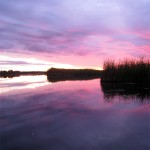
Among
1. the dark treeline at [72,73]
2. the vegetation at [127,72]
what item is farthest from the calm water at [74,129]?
the dark treeline at [72,73]

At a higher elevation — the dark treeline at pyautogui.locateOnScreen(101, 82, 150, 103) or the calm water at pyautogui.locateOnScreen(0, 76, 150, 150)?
the dark treeline at pyautogui.locateOnScreen(101, 82, 150, 103)

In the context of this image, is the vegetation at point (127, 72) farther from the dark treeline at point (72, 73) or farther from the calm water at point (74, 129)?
the dark treeline at point (72, 73)

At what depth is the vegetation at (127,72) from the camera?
27.3 meters

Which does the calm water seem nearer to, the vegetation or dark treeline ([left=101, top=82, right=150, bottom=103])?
dark treeline ([left=101, top=82, right=150, bottom=103])

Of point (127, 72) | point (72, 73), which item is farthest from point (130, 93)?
point (72, 73)

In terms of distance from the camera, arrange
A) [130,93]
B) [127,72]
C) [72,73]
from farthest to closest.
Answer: [72,73], [127,72], [130,93]

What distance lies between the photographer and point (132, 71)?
2894 cm

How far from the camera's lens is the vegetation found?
2732cm

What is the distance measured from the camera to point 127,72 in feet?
98.1

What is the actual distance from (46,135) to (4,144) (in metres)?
1.28

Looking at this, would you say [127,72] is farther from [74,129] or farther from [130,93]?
[74,129]

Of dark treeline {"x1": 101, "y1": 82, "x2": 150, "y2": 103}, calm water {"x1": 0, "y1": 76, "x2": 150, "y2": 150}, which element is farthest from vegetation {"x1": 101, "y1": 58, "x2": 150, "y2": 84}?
calm water {"x1": 0, "y1": 76, "x2": 150, "y2": 150}

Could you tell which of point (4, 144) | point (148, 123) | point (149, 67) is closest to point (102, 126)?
point (148, 123)

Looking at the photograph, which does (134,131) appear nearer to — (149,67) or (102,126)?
(102,126)
